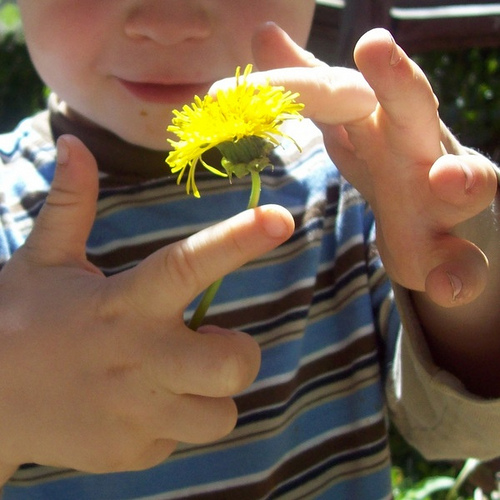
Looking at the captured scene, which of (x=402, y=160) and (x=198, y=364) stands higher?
(x=402, y=160)

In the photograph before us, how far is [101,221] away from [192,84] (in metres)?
0.20

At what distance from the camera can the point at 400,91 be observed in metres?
0.52

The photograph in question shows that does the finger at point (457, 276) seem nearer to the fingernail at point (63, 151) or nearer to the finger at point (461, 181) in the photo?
the finger at point (461, 181)

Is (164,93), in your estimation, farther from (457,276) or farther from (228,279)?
(457,276)

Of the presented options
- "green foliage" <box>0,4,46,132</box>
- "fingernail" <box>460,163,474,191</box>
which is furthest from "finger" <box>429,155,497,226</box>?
"green foliage" <box>0,4,46,132</box>

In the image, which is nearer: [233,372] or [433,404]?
[233,372]

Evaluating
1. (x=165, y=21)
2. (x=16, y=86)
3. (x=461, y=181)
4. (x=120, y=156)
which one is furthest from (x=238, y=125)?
(x=16, y=86)

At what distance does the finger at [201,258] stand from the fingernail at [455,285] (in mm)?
129

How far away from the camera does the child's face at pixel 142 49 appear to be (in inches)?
27.7

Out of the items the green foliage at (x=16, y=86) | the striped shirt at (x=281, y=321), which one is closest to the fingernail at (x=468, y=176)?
the striped shirt at (x=281, y=321)

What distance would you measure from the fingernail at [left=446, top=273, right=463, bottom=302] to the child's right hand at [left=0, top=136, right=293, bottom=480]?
0.13m

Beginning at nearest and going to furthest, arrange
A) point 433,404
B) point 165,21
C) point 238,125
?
point 238,125 < point 165,21 < point 433,404

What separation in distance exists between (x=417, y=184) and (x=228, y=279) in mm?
321

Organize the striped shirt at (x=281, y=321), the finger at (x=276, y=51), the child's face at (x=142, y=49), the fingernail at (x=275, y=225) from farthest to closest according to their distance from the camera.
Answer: the striped shirt at (x=281, y=321) < the child's face at (x=142, y=49) < the finger at (x=276, y=51) < the fingernail at (x=275, y=225)
